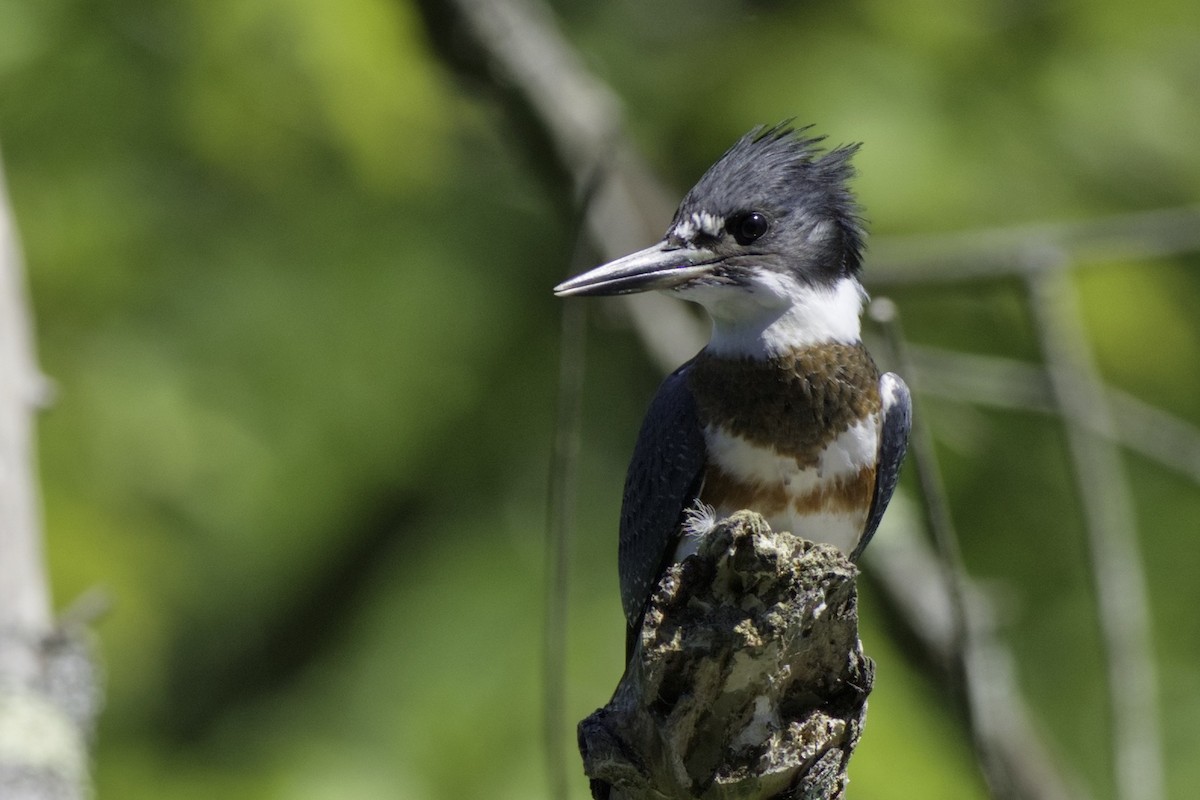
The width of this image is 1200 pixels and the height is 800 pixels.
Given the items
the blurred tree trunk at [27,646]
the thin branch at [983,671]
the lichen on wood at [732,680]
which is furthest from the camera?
the thin branch at [983,671]

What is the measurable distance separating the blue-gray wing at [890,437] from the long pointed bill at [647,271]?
18.1 inches

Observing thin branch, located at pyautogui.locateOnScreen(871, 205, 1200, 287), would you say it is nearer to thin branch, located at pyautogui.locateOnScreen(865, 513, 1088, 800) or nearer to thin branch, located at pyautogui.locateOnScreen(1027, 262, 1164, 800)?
thin branch, located at pyautogui.locateOnScreen(1027, 262, 1164, 800)

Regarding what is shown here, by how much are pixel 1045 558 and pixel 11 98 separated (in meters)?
3.85

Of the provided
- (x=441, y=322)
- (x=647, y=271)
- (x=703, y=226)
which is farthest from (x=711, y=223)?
(x=441, y=322)

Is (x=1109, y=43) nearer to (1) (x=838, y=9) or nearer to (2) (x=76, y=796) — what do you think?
(1) (x=838, y=9)

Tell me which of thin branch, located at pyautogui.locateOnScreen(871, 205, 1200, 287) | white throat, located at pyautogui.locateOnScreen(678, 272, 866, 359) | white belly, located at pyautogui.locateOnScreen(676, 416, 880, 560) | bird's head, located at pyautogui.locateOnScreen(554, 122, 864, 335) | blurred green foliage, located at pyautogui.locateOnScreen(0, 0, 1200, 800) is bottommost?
white belly, located at pyautogui.locateOnScreen(676, 416, 880, 560)

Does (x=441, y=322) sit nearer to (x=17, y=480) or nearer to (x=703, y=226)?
(x=17, y=480)

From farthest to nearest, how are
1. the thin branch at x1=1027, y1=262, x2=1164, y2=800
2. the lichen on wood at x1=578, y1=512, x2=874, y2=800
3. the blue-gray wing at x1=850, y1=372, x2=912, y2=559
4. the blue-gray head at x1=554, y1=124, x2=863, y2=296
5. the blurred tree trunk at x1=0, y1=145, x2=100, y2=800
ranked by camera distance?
the thin branch at x1=1027, y1=262, x2=1164, y2=800 < the blurred tree trunk at x1=0, y1=145, x2=100, y2=800 < the blue-gray wing at x1=850, y1=372, x2=912, y2=559 < the blue-gray head at x1=554, y1=124, x2=863, y2=296 < the lichen on wood at x1=578, y1=512, x2=874, y2=800

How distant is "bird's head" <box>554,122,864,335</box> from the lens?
2746mm

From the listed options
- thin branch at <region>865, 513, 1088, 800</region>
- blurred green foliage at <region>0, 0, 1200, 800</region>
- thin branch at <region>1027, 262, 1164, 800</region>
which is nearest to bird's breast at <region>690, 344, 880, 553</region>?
thin branch at <region>1027, 262, 1164, 800</region>

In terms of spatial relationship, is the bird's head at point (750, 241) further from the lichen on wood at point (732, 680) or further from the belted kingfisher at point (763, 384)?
the lichen on wood at point (732, 680)

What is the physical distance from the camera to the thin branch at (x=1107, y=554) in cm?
323

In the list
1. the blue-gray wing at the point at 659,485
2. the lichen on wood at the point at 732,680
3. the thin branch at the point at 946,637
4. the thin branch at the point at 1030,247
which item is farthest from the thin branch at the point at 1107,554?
the lichen on wood at the point at 732,680

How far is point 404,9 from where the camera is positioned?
15.1ft
